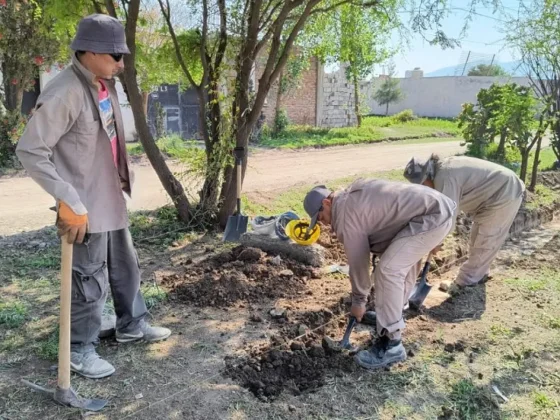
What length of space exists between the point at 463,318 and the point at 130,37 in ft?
14.1

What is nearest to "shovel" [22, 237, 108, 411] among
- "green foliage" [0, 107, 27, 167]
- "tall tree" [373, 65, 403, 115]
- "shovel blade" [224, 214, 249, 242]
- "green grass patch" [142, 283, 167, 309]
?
"green grass patch" [142, 283, 167, 309]

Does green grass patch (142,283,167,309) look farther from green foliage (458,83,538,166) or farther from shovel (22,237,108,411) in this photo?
green foliage (458,83,538,166)

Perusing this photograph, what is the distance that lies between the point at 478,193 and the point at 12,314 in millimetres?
4107

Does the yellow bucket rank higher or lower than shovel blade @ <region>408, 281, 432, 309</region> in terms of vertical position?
higher

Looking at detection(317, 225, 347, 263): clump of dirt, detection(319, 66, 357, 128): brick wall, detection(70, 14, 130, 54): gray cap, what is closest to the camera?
detection(70, 14, 130, 54): gray cap

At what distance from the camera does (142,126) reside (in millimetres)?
6172

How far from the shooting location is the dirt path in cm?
759

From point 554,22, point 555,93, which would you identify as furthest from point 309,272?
point 555,93

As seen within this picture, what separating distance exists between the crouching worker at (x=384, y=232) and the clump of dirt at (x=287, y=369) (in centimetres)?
21

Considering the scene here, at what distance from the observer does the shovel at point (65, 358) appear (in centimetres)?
269

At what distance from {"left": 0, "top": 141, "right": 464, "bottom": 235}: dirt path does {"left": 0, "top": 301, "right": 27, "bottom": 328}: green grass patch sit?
2639mm

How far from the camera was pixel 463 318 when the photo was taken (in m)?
4.66

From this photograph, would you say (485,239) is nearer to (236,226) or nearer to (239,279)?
(239,279)

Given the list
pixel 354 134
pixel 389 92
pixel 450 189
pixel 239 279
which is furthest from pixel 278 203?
pixel 389 92
